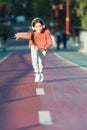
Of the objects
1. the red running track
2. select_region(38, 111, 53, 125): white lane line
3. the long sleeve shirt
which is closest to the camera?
the red running track

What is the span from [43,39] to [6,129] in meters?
7.39

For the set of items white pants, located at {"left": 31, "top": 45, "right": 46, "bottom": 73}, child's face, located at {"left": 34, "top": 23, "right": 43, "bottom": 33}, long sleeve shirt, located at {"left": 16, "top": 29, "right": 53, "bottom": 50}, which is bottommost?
white pants, located at {"left": 31, "top": 45, "right": 46, "bottom": 73}

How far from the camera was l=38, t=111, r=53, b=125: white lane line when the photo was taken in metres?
9.89

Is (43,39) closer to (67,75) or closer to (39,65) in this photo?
(39,65)

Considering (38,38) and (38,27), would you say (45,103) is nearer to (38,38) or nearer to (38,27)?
(38,27)

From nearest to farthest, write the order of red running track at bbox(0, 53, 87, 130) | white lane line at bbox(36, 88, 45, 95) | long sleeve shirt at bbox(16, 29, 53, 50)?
red running track at bbox(0, 53, 87, 130), white lane line at bbox(36, 88, 45, 95), long sleeve shirt at bbox(16, 29, 53, 50)

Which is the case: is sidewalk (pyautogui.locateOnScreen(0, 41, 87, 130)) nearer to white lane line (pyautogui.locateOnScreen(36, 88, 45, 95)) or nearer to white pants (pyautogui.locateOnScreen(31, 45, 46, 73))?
white lane line (pyautogui.locateOnScreen(36, 88, 45, 95))

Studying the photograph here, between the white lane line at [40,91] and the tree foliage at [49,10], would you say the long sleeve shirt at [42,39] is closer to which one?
the white lane line at [40,91]

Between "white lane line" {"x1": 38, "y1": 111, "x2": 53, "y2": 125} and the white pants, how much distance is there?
5643 mm

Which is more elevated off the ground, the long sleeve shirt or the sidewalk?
the long sleeve shirt

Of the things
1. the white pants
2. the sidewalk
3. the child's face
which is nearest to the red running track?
the sidewalk

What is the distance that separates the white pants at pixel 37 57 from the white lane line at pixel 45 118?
564cm

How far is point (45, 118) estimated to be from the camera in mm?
10258

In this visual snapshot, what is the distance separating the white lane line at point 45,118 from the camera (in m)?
9.89
